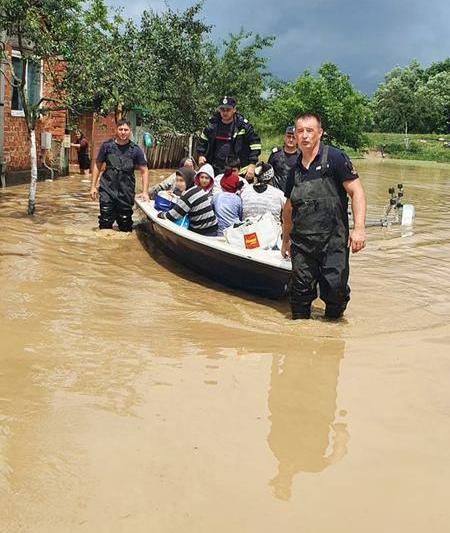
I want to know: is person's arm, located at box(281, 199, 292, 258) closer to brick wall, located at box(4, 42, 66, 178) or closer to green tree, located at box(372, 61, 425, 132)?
brick wall, located at box(4, 42, 66, 178)

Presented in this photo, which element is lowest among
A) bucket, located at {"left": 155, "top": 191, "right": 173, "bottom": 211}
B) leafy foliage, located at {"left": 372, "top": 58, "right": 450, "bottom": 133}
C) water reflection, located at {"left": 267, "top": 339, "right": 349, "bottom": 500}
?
water reflection, located at {"left": 267, "top": 339, "right": 349, "bottom": 500}

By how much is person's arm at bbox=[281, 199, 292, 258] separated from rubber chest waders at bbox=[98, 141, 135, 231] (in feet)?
12.8

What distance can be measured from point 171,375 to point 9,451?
4.54ft

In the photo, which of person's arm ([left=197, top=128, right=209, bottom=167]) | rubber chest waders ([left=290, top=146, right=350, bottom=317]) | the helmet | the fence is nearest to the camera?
rubber chest waders ([left=290, top=146, right=350, bottom=317])

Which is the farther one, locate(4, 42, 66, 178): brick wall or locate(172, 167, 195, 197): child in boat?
locate(4, 42, 66, 178): brick wall

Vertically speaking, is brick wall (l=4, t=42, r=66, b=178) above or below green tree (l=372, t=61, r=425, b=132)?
below

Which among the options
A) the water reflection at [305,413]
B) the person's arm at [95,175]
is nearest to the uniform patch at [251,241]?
the water reflection at [305,413]

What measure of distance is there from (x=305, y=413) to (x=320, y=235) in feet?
6.49

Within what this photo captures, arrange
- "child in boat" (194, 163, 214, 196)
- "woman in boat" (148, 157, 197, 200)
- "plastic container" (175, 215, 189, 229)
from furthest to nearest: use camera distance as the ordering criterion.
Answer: "woman in boat" (148, 157, 197, 200) → "child in boat" (194, 163, 214, 196) → "plastic container" (175, 215, 189, 229)

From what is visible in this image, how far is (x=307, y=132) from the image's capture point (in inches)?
215

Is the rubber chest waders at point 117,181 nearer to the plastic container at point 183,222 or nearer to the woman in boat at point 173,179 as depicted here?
Result: the woman in boat at point 173,179

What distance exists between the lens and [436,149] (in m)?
66.8

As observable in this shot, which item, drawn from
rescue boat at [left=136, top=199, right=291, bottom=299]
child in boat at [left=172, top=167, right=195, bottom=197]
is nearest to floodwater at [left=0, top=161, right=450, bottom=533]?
rescue boat at [left=136, top=199, right=291, bottom=299]

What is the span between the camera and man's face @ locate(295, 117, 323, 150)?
5.44 metres
